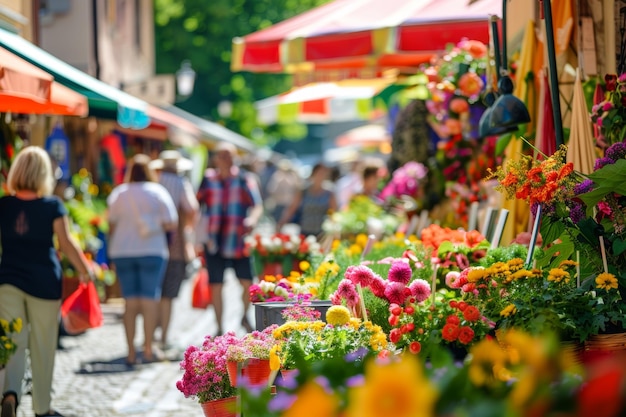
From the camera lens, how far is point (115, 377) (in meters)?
9.94

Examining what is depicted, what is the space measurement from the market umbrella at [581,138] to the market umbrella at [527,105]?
0.91 m

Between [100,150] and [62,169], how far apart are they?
11.6ft

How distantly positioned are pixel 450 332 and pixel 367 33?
563 centimetres

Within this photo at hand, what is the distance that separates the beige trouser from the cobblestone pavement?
0.35 meters

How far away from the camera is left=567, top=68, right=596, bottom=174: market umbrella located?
20.8 ft

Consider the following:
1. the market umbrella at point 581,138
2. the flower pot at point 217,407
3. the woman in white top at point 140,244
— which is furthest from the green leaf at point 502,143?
the woman in white top at point 140,244

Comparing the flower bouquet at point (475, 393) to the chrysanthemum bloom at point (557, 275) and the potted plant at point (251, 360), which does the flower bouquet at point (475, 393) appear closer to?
the chrysanthemum bloom at point (557, 275)

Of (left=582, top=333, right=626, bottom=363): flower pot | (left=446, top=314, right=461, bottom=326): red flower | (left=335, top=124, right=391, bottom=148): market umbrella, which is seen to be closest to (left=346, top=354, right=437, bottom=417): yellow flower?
(left=446, top=314, right=461, bottom=326): red flower

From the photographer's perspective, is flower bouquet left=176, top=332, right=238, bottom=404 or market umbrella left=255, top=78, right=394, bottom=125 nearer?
flower bouquet left=176, top=332, right=238, bottom=404

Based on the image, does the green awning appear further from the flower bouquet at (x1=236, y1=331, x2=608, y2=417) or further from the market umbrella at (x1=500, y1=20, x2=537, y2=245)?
the flower bouquet at (x1=236, y1=331, x2=608, y2=417)

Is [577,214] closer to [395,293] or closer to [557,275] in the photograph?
[557,275]

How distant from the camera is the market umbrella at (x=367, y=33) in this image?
9.35 metres

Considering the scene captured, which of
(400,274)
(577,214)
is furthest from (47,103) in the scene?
(577,214)

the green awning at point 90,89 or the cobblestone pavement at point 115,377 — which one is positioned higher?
the green awning at point 90,89
